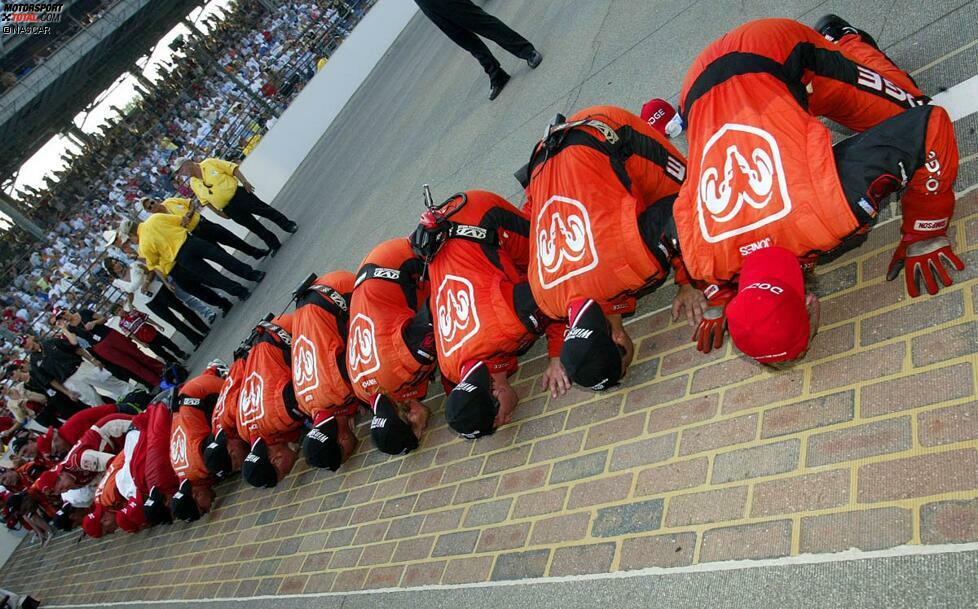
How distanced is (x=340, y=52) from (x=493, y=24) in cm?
646

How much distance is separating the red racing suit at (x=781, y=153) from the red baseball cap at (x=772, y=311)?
0.42ft

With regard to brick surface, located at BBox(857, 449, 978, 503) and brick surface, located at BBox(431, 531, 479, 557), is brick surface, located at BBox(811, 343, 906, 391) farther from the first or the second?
brick surface, located at BBox(431, 531, 479, 557)

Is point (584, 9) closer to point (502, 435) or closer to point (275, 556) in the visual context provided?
point (502, 435)

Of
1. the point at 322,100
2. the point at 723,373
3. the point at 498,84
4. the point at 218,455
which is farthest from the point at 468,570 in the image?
the point at 322,100

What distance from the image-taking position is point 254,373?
4.64 m

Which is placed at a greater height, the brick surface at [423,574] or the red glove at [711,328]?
the red glove at [711,328]

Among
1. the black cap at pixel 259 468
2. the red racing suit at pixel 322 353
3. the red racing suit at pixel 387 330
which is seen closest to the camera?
the red racing suit at pixel 387 330

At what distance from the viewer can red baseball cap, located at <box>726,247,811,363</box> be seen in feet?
5.80

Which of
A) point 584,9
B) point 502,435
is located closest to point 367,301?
point 502,435

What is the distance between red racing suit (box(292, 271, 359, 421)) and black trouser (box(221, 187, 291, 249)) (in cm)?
384

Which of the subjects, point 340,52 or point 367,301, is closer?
point 367,301

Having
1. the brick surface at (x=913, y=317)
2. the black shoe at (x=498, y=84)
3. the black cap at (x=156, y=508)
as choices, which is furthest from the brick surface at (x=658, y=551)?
the black cap at (x=156, y=508)

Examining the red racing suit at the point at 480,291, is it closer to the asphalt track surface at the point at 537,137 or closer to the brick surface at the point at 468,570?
the asphalt track surface at the point at 537,137

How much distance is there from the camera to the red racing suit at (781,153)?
185cm
